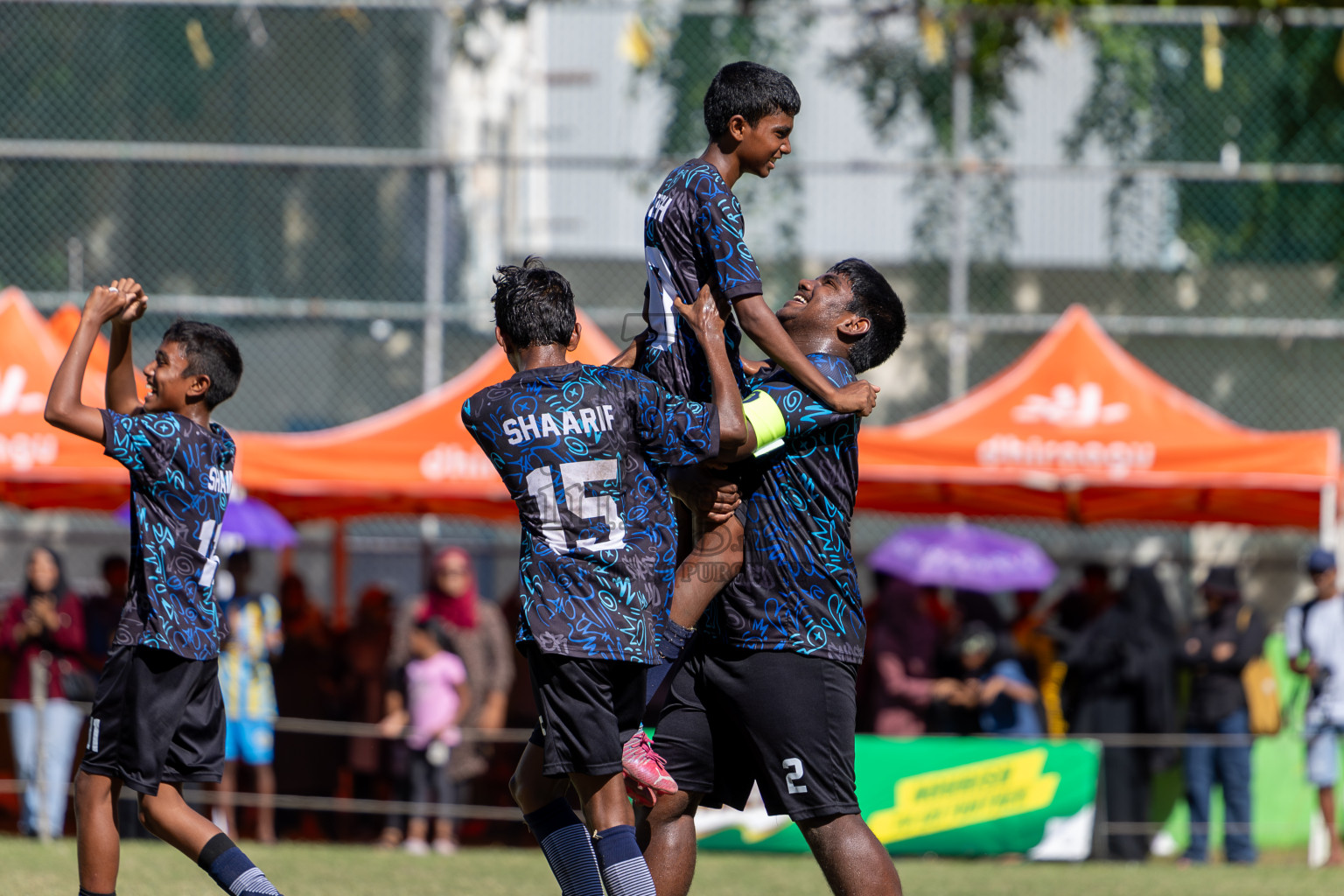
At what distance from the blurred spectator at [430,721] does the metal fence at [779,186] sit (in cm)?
379

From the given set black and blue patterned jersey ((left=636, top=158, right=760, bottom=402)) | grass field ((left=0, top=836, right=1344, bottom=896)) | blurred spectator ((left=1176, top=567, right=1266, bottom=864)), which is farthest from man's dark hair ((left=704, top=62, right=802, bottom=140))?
blurred spectator ((left=1176, top=567, right=1266, bottom=864))

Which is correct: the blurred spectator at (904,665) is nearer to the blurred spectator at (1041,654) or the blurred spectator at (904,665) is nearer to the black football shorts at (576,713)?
the blurred spectator at (1041,654)

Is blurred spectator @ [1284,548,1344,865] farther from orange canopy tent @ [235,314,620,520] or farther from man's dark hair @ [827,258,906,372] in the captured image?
man's dark hair @ [827,258,906,372]

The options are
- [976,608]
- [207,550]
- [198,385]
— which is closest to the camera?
[207,550]

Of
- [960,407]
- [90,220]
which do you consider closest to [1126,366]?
[960,407]

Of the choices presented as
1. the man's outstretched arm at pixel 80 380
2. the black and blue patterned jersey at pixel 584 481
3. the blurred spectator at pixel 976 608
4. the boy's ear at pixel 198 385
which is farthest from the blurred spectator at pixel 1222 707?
the man's outstretched arm at pixel 80 380

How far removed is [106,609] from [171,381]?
7442 millimetres

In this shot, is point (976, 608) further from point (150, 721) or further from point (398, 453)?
point (150, 721)

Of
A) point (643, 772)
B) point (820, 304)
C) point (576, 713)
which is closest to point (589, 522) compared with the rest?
point (576, 713)

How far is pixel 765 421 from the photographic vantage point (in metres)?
4.90

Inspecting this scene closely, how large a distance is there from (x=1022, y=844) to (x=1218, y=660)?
198 centimetres

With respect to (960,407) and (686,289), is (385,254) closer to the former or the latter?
(960,407)

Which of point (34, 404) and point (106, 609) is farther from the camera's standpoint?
point (106, 609)

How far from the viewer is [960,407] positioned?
11.0 meters
